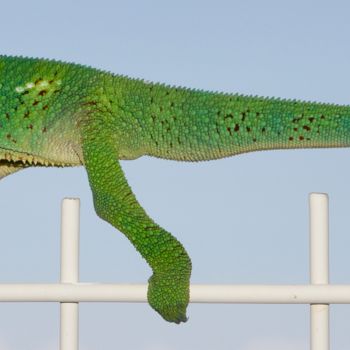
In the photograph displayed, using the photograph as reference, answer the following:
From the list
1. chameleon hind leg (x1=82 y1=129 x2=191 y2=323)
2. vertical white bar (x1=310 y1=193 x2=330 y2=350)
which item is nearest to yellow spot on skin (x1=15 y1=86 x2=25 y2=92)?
chameleon hind leg (x1=82 y1=129 x2=191 y2=323)

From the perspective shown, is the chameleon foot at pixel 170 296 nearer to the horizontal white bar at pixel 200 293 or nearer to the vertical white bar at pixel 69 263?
the horizontal white bar at pixel 200 293

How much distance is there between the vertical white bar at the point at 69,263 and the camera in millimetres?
4625

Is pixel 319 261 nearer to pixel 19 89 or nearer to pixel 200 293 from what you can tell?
pixel 200 293

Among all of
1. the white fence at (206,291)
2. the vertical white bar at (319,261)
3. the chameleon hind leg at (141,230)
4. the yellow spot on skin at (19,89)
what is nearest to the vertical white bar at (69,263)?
the white fence at (206,291)

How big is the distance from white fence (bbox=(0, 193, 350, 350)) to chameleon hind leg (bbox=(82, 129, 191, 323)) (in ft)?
0.30

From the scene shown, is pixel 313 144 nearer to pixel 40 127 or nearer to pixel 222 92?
pixel 222 92

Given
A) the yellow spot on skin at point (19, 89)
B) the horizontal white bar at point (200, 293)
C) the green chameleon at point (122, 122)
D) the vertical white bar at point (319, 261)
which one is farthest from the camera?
the yellow spot on skin at point (19, 89)

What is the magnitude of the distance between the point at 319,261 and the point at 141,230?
0.69 meters

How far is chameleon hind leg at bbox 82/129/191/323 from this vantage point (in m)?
4.62

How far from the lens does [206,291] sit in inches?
176

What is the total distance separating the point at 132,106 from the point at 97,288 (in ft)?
3.28

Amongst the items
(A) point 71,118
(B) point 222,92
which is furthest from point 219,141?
(A) point 71,118

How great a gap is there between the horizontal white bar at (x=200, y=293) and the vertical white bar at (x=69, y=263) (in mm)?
57

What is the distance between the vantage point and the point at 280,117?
514 cm
